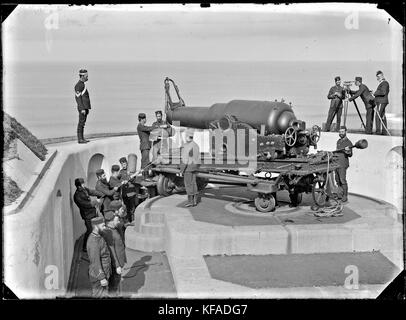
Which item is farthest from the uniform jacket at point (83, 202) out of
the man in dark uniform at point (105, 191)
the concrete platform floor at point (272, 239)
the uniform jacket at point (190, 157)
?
the uniform jacket at point (190, 157)

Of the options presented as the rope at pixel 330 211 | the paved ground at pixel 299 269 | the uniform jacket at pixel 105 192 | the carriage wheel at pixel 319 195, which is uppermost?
the uniform jacket at pixel 105 192

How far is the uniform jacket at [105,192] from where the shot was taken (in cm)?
912

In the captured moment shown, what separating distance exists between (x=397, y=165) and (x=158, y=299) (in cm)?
907

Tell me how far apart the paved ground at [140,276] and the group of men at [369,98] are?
6.82 metres

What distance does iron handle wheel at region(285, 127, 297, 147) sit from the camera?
10.4 meters

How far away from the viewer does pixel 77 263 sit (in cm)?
948

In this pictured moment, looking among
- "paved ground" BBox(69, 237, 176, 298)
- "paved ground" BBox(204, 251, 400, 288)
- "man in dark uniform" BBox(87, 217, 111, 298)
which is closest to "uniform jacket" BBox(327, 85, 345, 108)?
"paved ground" BBox(204, 251, 400, 288)

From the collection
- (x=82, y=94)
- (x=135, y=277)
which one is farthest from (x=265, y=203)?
(x=82, y=94)

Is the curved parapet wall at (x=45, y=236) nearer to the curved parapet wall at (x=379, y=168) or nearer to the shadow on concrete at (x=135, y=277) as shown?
the shadow on concrete at (x=135, y=277)

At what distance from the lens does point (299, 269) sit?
322 inches

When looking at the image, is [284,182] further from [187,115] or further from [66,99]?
[66,99]

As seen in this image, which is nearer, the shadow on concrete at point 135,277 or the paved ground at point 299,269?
the paved ground at point 299,269

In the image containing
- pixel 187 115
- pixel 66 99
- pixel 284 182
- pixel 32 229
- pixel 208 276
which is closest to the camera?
pixel 32 229

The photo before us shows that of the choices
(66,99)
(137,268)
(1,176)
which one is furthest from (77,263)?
(66,99)
